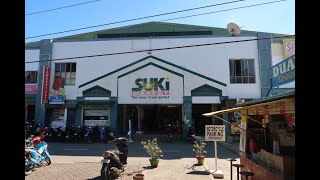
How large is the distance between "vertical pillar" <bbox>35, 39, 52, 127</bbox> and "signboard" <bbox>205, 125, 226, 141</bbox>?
54.7 feet

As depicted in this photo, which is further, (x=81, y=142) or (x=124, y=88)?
(x=124, y=88)

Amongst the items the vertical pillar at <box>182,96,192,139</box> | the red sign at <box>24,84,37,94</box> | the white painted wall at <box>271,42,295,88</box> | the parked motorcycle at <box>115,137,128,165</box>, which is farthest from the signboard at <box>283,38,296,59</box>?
the red sign at <box>24,84,37,94</box>

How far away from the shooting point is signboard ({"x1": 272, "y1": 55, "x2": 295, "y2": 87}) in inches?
396

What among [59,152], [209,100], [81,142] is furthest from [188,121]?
[59,152]

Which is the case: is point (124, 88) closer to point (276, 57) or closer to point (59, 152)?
point (59, 152)

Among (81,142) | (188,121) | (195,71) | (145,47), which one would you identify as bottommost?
(81,142)

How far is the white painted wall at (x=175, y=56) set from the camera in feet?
73.7

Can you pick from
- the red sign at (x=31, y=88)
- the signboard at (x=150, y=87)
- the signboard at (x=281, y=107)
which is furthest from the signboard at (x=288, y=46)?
the red sign at (x=31, y=88)

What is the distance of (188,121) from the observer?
21.8 m

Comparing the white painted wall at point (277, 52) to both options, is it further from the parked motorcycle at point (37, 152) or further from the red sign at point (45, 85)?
the red sign at point (45, 85)

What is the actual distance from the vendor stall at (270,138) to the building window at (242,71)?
13447mm

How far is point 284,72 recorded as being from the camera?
35.7 ft
